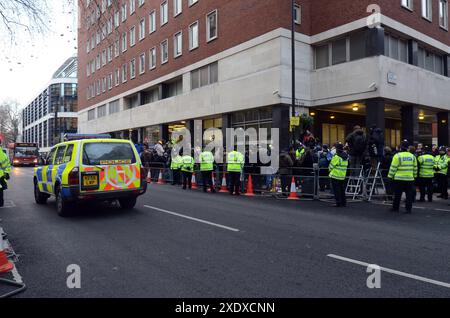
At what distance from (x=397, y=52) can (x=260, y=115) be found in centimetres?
839

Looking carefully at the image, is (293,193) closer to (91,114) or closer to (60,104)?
(91,114)

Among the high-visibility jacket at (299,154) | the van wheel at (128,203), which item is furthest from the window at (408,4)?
the van wheel at (128,203)

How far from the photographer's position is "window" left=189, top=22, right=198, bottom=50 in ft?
90.1

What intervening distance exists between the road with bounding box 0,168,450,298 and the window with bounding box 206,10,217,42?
59.9 ft

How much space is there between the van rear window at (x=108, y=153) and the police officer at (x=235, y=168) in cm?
522

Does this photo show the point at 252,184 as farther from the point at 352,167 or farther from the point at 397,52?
the point at 397,52

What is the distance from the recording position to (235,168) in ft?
46.6

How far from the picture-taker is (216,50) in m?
25.2

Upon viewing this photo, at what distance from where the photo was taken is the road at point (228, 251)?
4383mm

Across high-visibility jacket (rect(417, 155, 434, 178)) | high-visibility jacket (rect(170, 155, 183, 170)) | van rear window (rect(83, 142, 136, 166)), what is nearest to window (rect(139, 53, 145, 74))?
high-visibility jacket (rect(170, 155, 183, 170))

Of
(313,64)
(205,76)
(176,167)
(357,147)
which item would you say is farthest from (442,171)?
(205,76)

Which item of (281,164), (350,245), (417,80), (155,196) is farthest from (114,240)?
(417,80)

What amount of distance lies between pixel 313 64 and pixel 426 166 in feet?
36.0

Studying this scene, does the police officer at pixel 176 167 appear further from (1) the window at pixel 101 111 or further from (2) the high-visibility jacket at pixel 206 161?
(1) the window at pixel 101 111
